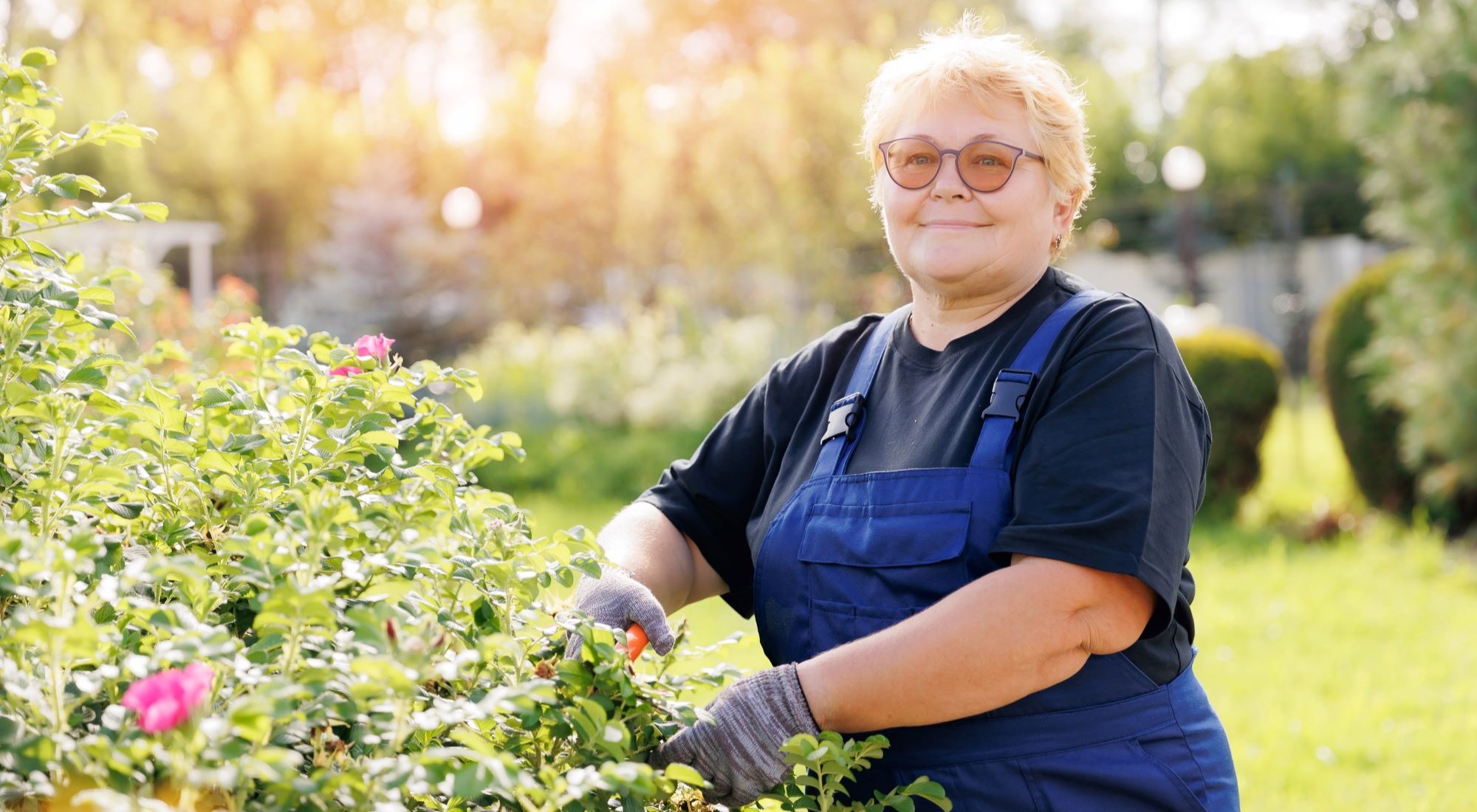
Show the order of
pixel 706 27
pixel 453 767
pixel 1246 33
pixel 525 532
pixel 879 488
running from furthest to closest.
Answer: pixel 706 27, pixel 1246 33, pixel 879 488, pixel 525 532, pixel 453 767

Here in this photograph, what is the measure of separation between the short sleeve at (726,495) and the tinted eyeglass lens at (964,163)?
486 mm

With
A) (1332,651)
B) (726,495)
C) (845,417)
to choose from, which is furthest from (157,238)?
(845,417)

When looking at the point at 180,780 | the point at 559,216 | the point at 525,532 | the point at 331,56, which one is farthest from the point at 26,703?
the point at 331,56

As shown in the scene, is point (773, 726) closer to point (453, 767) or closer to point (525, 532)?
point (525, 532)

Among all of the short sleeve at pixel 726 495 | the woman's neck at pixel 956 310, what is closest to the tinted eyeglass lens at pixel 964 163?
the woman's neck at pixel 956 310

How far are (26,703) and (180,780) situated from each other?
0.27m

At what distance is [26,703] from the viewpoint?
3.98 ft

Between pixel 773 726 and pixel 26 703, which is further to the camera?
pixel 773 726

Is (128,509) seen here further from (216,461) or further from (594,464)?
(594,464)

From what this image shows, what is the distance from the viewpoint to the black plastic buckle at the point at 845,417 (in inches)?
81.7

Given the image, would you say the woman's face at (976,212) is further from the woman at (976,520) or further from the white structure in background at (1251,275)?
the white structure in background at (1251,275)

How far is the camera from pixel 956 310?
2094 mm

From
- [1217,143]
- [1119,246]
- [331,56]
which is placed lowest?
[1119,246]

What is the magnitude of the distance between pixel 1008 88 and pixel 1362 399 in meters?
7.23
